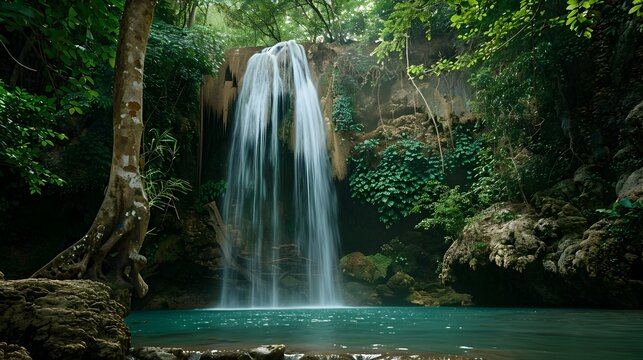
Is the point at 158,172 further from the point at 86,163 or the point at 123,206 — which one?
the point at 123,206

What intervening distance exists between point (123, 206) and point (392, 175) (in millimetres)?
9499

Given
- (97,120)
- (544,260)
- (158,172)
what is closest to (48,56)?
(158,172)

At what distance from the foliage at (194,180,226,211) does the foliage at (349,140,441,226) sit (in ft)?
13.3

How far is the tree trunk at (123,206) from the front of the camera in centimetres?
439

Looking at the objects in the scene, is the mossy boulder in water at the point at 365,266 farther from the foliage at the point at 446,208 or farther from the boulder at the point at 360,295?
the foliage at the point at 446,208

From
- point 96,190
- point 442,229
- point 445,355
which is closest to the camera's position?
point 445,355

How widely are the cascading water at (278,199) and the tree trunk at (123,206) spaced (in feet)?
25.6

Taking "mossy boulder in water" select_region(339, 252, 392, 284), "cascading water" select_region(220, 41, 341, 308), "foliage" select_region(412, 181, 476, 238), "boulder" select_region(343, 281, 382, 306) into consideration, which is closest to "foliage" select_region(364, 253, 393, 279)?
"mossy boulder in water" select_region(339, 252, 392, 284)

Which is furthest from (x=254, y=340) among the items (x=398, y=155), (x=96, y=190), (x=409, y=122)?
(x=409, y=122)

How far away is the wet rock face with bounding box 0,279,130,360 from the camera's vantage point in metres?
2.79

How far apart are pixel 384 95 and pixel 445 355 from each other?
12.5 meters

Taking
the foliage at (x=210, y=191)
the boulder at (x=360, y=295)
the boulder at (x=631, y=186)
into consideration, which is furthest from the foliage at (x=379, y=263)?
the boulder at (x=631, y=186)

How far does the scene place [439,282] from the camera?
1143 cm

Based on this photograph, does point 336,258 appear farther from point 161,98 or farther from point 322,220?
point 161,98
